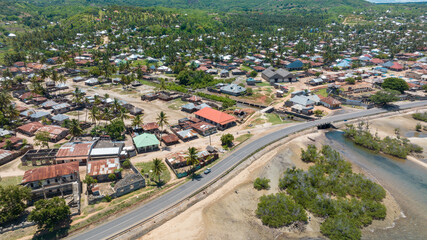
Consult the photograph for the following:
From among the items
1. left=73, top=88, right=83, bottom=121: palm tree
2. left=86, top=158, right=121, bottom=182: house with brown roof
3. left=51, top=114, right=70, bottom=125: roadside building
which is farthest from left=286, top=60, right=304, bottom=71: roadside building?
left=86, top=158, right=121, bottom=182: house with brown roof

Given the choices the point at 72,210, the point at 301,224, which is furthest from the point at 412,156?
the point at 72,210

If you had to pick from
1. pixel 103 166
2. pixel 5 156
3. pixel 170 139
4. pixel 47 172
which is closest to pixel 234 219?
pixel 103 166

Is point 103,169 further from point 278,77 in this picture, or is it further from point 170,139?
point 278,77

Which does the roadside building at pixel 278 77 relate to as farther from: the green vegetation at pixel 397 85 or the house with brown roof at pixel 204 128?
the house with brown roof at pixel 204 128

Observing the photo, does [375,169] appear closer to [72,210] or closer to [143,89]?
[72,210]

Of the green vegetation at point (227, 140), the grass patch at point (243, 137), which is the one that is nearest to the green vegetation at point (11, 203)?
the green vegetation at point (227, 140)

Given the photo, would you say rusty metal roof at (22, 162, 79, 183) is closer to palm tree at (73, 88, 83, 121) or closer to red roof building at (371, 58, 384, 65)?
palm tree at (73, 88, 83, 121)
